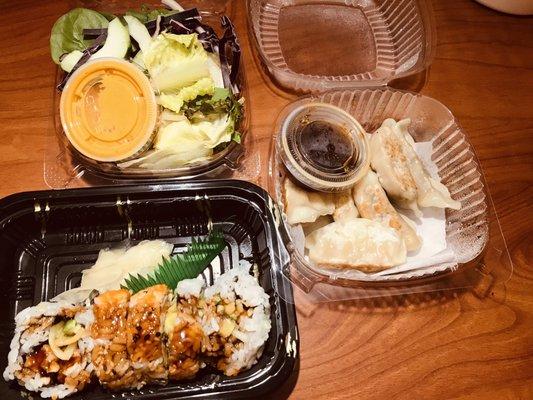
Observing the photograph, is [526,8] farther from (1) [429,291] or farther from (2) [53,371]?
(2) [53,371]

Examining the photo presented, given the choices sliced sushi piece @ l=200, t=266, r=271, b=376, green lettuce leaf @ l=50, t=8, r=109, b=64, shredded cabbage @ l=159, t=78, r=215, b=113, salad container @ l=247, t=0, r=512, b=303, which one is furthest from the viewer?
green lettuce leaf @ l=50, t=8, r=109, b=64

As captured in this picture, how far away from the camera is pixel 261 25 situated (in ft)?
9.31

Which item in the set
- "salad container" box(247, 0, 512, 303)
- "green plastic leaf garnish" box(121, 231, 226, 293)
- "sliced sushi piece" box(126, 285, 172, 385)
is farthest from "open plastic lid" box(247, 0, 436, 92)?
"sliced sushi piece" box(126, 285, 172, 385)

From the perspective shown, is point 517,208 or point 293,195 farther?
point 517,208

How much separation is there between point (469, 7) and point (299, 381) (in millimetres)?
2676

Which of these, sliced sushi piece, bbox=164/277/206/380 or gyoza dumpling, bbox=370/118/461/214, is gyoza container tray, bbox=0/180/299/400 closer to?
sliced sushi piece, bbox=164/277/206/380

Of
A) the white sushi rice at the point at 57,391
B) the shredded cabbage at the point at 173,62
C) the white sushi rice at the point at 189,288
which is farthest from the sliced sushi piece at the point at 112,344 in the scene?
the shredded cabbage at the point at 173,62

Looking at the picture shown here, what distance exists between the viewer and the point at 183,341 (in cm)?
184

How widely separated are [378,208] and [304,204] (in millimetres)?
389

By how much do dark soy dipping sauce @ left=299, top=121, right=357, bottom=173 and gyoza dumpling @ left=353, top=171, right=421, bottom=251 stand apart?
0.16 meters

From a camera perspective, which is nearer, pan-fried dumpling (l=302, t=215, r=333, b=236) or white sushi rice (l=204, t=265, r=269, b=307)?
white sushi rice (l=204, t=265, r=269, b=307)

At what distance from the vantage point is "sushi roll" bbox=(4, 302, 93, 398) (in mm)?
1812

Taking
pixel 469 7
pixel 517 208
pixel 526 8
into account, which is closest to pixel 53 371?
pixel 517 208

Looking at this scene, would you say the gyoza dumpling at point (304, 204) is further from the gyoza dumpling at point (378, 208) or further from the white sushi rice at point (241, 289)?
the white sushi rice at point (241, 289)
